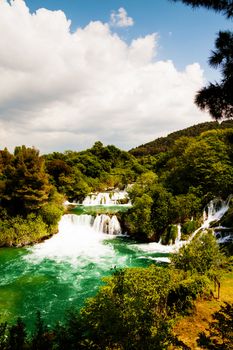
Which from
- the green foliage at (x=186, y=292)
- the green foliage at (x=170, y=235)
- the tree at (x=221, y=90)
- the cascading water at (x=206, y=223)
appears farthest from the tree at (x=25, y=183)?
the tree at (x=221, y=90)

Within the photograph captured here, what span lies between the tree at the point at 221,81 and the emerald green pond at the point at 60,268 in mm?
12729

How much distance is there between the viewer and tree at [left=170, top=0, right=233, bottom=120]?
246 inches

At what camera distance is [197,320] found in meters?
13.2

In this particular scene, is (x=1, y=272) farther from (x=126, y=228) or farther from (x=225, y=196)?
(x=225, y=196)

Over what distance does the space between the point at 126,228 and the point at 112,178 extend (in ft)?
117

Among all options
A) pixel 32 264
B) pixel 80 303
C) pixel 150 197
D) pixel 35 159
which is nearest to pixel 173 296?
pixel 80 303

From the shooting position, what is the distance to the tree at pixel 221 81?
6.25 meters

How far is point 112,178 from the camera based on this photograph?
Answer: 67.4 m

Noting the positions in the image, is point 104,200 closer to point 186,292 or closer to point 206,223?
point 206,223

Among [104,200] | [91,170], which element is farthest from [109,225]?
[91,170]

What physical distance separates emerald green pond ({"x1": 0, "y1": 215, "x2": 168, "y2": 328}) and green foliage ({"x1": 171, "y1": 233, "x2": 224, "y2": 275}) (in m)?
5.97

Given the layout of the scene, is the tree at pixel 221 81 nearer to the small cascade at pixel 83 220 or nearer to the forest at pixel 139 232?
the forest at pixel 139 232

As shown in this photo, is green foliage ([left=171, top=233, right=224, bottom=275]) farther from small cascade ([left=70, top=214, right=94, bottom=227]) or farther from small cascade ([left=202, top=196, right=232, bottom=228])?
small cascade ([left=70, top=214, right=94, bottom=227])

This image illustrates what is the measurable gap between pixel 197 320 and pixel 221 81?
11.0 meters
